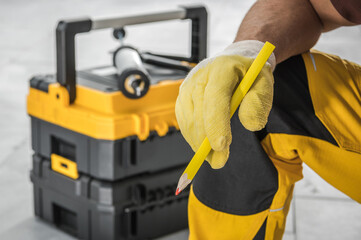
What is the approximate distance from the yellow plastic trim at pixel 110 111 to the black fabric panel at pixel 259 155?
466 mm

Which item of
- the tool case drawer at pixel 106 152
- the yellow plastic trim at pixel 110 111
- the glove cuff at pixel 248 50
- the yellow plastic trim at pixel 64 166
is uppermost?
the glove cuff at pixel 248 50

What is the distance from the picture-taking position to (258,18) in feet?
4.31

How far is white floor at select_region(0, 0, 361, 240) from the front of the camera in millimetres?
2221

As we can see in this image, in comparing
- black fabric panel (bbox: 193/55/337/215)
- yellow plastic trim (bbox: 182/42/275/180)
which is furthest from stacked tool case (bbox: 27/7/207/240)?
yellow plastic trim (bbox: 182/42/275/180)

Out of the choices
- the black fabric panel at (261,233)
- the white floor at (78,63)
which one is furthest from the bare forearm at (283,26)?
the white floor at (78,63)

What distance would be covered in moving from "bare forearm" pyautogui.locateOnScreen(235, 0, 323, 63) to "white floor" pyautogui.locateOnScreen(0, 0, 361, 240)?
0.71m

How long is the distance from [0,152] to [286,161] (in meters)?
1.70

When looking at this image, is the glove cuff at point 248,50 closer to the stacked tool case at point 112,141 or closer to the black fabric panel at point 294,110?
the black fabric panel at point 294,110

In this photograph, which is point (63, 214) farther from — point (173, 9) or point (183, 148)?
point (173, 9)

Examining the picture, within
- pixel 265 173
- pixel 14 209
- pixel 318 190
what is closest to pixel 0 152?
pixel 14 209

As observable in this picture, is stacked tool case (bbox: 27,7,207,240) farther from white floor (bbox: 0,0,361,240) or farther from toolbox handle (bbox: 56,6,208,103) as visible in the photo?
white floor (bbox: 0,0,361,240)

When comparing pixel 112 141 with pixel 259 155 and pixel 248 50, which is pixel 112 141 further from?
pixel 248 50

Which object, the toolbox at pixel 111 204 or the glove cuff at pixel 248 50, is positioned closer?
the glove cuff at pixel 248 50

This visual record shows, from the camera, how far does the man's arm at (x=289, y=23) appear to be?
1.27 meters
